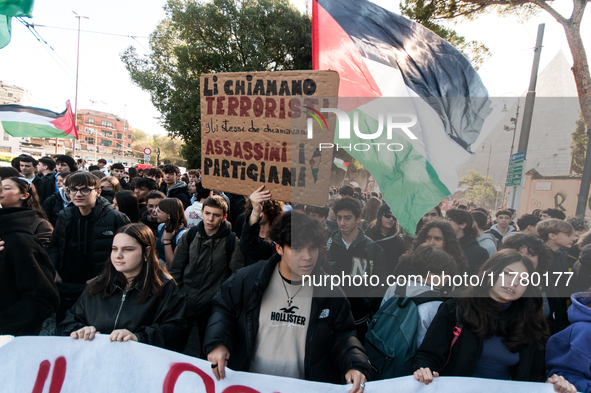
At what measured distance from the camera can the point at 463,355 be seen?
178 centimetres

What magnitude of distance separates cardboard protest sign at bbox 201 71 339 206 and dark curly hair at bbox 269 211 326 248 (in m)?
0.22

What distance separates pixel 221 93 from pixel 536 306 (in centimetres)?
227

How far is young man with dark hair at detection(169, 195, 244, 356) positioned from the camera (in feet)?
8.86

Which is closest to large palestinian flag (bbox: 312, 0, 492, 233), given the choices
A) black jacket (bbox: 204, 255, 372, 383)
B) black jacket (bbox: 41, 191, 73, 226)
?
black jacket (bbox: 204, 255, 372, 383)

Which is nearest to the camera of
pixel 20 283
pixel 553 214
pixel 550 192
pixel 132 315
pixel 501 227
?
pixel 132 315

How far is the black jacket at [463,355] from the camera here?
1.75 meters

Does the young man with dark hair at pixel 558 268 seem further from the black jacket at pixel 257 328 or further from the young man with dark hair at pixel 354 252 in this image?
the black jacket at pixel 257 328

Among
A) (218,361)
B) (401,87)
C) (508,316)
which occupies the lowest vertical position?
(218,361)

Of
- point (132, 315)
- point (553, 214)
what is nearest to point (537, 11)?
point (553, 214)

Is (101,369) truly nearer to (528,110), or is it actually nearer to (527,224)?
(527,224)

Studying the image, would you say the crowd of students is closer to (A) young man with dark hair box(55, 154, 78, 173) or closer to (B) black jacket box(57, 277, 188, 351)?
(B) black jacket box(57, 277, 188, 351)

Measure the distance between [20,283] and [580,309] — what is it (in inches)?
127

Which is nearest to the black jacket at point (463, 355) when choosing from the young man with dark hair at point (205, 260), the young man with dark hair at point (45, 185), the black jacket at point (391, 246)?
the black jacket at point (391, 246)

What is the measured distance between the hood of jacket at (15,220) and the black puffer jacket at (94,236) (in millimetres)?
582
